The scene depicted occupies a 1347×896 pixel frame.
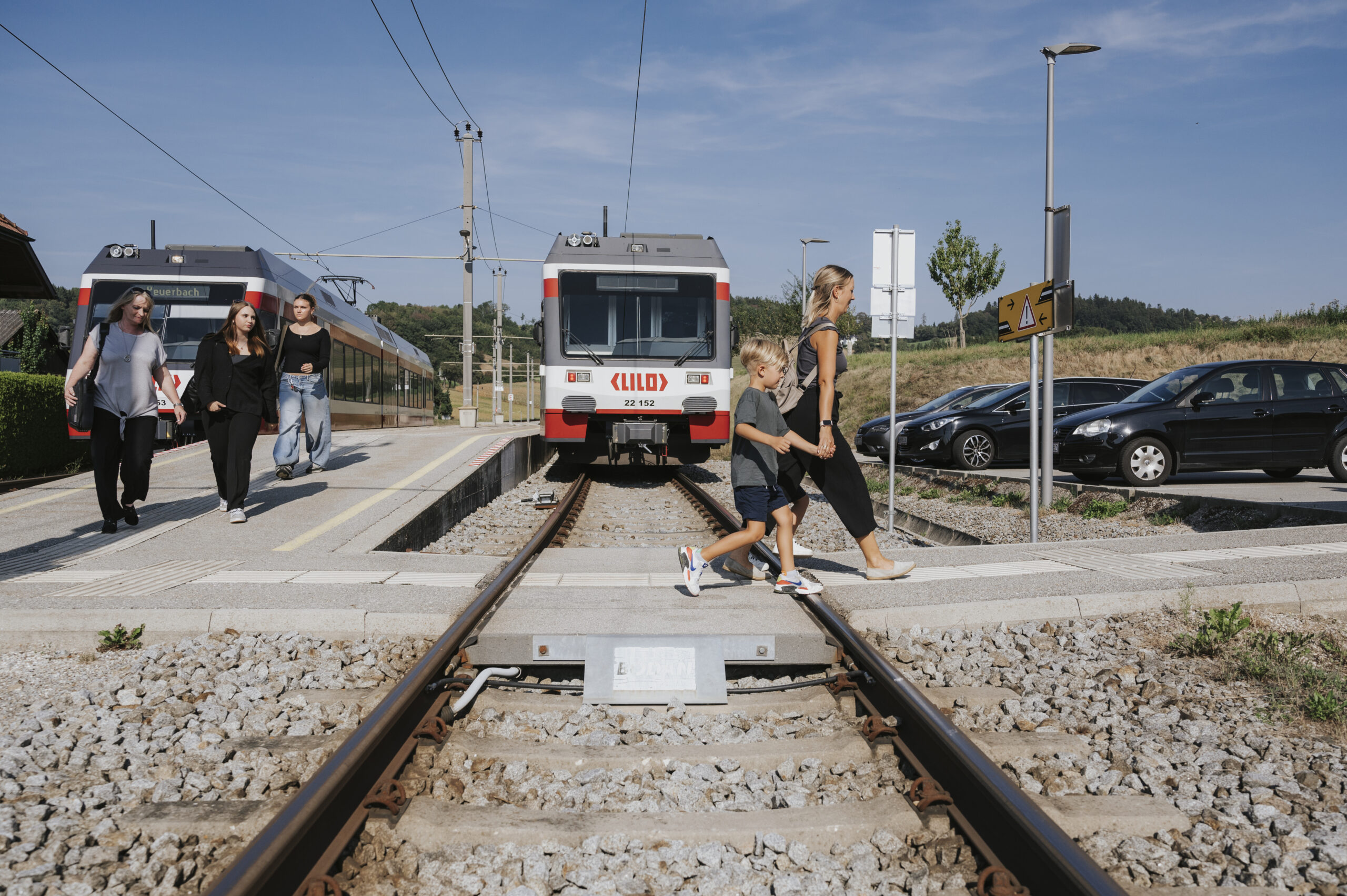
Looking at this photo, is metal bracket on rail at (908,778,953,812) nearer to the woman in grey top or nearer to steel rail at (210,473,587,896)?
steel rail at (210,473,587,896)

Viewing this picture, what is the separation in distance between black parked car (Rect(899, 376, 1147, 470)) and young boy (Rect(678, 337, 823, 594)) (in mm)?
10551

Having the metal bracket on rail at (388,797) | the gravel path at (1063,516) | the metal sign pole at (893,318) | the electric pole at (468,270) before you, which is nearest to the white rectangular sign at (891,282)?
the metal sign pole at (893,318)

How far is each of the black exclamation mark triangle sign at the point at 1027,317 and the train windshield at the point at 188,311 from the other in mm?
11663

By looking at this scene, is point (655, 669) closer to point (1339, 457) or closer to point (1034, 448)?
point (1034, 448)

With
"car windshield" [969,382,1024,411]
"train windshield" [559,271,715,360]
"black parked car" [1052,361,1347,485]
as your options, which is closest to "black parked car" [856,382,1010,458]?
"car windshield" [969,382,1024,411]

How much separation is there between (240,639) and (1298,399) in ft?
42.2

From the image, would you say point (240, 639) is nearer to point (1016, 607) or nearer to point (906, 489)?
point (1016, 607)

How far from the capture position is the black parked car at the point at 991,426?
15.3 m

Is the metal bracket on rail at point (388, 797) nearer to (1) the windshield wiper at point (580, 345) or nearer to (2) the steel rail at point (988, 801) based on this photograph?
(2) the steel rail at point (988, 801)

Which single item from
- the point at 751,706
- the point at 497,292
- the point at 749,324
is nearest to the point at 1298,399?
the point at 751,706

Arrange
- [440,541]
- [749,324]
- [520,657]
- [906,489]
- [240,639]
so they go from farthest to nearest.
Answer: [749,324] → [906,489] → [440,541] → [240,639] → [520,657]

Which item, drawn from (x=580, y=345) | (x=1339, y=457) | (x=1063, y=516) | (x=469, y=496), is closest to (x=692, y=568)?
(x=469, y=496)

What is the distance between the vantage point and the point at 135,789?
2980mm

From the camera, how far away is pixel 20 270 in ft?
45.3
